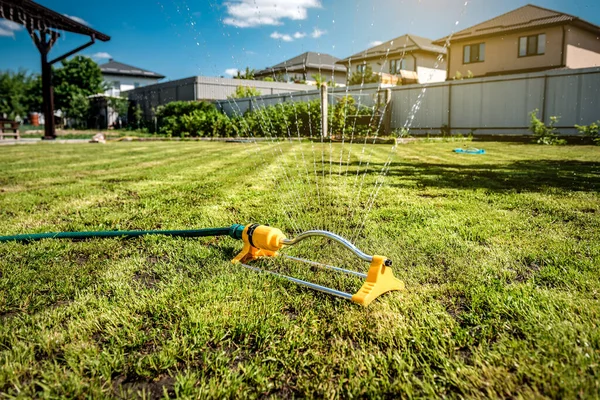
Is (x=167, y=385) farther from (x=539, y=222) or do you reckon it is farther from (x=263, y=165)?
(x=263, y=165)

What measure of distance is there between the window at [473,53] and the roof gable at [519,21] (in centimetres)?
89

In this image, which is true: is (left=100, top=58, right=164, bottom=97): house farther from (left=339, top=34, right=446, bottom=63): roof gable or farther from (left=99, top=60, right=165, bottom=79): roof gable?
(left=339, top=34, right=446, bottom=63): roof gable

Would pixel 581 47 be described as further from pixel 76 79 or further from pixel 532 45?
pixel 76 79

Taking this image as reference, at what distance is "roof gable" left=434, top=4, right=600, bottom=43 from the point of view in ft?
61.5

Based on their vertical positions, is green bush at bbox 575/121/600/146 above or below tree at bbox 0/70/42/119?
below

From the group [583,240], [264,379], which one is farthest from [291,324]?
[583,240]

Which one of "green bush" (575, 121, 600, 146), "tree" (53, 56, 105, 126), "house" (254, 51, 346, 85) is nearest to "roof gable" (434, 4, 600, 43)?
"green bush" (575, 121, 600, 146)

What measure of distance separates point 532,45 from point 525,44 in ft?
1.16

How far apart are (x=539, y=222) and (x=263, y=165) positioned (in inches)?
172

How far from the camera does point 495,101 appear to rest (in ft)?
41.5

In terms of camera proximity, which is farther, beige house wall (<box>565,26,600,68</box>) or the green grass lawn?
beige house wall (<box>565,26,600,68</box>)

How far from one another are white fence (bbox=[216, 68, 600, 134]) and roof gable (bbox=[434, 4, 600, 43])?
942 centimetres

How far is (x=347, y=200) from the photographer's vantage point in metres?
3.61

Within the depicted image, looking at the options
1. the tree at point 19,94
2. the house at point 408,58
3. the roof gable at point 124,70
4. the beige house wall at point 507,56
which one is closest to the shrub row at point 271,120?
the beige house wall at point 507,56
